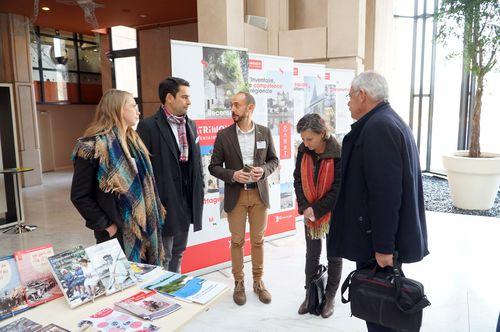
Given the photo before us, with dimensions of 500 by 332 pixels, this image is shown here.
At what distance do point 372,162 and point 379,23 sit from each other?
→ 19.7 ft

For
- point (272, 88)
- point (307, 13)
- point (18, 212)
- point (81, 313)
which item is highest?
point (307, 13)

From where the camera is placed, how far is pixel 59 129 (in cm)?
1127

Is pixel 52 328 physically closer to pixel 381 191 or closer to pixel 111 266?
pixel 111 266

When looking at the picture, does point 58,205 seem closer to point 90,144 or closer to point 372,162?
point 90,144

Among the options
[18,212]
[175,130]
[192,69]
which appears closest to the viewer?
[175,130]

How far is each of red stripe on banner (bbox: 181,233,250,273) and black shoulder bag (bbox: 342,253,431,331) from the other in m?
1.84

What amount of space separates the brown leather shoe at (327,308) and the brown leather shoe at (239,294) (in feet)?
1.98

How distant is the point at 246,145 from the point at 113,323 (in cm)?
179

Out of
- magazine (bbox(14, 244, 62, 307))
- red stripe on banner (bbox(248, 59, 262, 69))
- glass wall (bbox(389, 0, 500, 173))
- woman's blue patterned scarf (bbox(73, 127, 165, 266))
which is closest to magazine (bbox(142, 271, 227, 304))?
magazine (bbox(14, 244, 62, 307))

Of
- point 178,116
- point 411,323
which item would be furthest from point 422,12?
point 411,323

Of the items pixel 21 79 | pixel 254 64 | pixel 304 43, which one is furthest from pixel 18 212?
pixel 304 43

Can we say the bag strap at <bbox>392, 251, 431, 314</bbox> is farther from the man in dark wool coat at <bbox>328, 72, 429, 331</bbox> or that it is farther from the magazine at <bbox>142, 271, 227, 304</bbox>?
the magazine at <bbox>142, 271, 227, 304</bbox>

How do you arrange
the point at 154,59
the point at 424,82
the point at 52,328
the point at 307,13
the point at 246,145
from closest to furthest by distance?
1. the point at 52,328
2. the point at 246,145
3. the point at 307,13
4. the point at 424,82
5. the point at 154,59

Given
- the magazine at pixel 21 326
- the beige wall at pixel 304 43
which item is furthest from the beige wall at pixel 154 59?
the magazine at pixel 21 326
